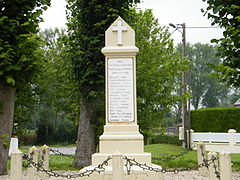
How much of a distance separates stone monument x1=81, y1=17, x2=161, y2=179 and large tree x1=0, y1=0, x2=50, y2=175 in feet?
8.07

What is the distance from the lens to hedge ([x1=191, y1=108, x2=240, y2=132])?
65.7 ft

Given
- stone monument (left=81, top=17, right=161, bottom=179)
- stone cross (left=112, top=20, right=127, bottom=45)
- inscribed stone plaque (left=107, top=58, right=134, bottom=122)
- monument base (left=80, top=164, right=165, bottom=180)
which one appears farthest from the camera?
stone cross (left=112, top=20, right=127, bottom=45)

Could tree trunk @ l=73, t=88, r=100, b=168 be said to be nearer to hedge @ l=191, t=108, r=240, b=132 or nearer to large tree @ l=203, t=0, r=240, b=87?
large tree @ l=203, t=0, r=240, b=87

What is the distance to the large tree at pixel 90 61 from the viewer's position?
10508 millimetres

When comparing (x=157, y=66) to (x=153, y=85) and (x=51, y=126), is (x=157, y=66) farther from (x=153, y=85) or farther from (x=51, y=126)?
(x=51, y=126)

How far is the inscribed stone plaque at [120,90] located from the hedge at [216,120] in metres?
14.9

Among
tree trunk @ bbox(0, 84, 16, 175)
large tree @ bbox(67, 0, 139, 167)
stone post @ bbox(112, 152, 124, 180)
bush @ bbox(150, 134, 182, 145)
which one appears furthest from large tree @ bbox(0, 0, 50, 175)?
bush @ bbox(150, 134, 182, 145)

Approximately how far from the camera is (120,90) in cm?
726

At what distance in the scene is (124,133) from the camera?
23.1 feet

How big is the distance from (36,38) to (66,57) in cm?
289

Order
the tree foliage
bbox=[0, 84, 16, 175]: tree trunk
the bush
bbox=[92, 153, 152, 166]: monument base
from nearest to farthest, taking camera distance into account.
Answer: bbox=[92, 153, 152, 166]: monument base
the tree foliage
bbox=[0, 84, 16, 175]: tree trunk
the bush

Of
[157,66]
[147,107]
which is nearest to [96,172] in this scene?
[147,107]

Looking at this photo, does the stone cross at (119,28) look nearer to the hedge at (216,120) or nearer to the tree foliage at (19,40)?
the tree foliage at (19,40)

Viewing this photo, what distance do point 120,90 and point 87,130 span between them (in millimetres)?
4012
